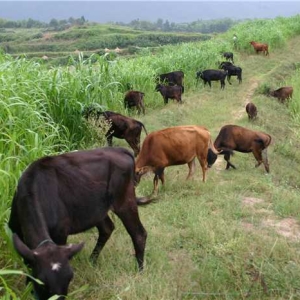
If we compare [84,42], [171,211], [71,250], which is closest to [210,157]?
[171,211]

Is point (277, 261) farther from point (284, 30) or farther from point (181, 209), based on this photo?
point (284, 30)

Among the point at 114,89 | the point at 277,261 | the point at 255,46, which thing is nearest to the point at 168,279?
the point at 277,261

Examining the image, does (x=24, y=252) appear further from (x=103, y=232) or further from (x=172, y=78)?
(x=172, y=78)

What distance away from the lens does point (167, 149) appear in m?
6.82

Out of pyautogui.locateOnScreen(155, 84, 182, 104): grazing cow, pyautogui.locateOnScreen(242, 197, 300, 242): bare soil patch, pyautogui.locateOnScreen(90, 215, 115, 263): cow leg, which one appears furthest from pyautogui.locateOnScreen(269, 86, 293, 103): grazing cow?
pyautogui.locateOnScreen(90, 215, 115, 263): cow leg

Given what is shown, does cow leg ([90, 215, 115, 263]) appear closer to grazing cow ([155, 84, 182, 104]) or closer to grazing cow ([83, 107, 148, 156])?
grazing cow ([83, 107, 148, 156])

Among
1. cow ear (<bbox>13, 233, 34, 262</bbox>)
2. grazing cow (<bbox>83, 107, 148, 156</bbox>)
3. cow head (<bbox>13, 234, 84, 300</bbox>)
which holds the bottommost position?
grazing cow (<bbox>83, 107, 148, 156</bbox>)

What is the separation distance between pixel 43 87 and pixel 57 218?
149 inches

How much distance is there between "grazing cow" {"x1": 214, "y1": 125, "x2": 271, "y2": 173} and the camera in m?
8.81

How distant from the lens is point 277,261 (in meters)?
4.79

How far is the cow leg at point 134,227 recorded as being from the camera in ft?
14.5

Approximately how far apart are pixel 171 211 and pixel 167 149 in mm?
1132

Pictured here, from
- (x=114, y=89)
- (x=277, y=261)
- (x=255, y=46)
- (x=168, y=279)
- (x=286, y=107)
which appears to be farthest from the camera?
(x=255, y=46)

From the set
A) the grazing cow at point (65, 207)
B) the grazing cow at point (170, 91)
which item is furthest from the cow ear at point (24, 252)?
the grazing cow at point (170, 91)
